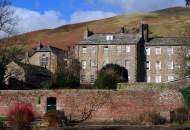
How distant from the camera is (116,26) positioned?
17100cm

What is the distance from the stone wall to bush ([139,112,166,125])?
2.52m

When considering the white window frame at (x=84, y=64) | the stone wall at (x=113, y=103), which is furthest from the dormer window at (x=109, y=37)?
the stone wall at (x=113, y=103)

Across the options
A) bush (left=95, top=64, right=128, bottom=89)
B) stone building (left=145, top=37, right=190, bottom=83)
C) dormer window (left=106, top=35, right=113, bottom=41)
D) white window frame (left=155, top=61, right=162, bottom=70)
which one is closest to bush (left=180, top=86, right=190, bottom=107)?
bush (left=95, top=64, right=128, bottom=89)

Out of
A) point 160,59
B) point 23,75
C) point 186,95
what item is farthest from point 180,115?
point 160,59

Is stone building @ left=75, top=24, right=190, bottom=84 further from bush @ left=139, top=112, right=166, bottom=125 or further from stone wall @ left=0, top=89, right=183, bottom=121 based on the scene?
bush @ left=139, top=112, right=166, bottom=125

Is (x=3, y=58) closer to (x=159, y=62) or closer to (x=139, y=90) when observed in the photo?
(x=139, y=90)

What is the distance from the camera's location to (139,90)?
154 ft

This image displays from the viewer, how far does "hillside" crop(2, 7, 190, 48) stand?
511 feet

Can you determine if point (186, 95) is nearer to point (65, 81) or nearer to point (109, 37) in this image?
point (65, 81)

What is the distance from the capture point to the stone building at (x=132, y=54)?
9062 cm

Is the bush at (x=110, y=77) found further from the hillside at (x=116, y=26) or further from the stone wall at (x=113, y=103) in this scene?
the hillside at (x=116, y=26)

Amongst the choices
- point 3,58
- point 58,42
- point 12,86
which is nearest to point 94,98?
point 3,58

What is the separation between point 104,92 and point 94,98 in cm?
94

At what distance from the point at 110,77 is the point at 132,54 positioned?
2960 centimetres
